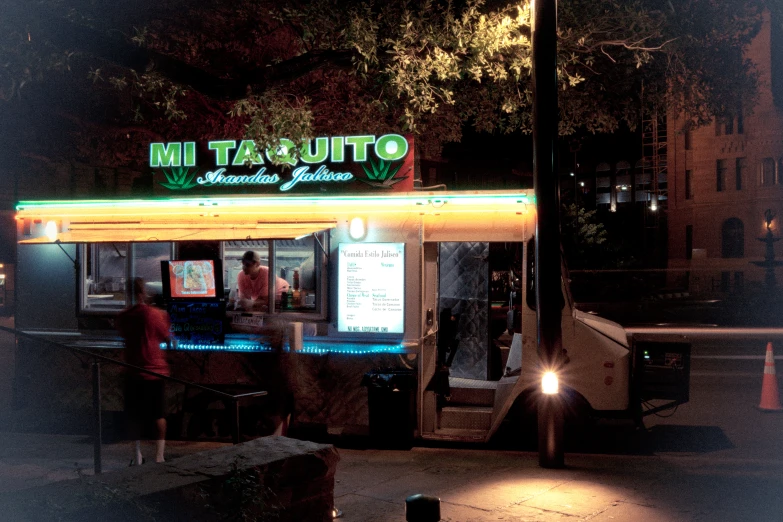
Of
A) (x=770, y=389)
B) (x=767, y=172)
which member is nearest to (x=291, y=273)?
(x=770, y=389)

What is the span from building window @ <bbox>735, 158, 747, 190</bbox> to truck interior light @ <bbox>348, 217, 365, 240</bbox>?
39.5m

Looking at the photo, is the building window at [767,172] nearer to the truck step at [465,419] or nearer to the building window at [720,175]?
the building window at [720,175]

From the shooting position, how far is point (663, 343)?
944cm

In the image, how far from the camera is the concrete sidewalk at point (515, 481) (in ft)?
22.7

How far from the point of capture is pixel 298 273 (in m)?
10.3

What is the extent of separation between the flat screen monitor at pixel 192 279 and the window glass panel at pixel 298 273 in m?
0.76

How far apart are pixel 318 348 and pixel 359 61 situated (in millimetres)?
3698

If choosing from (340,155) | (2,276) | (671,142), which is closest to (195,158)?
(340,155)

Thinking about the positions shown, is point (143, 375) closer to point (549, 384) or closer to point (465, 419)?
point (465, 419)

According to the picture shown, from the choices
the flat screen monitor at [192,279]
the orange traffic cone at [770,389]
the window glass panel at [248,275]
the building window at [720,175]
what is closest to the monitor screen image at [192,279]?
the flat screen monitor at [192,279]

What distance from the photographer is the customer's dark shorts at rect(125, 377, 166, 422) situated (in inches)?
332

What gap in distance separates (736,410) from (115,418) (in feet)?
29.4

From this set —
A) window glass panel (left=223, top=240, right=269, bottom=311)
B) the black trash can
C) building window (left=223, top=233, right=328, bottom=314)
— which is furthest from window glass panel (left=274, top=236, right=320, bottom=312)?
the black trash can

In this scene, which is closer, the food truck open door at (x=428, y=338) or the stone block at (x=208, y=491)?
the stone block at (x=208, y=491)
